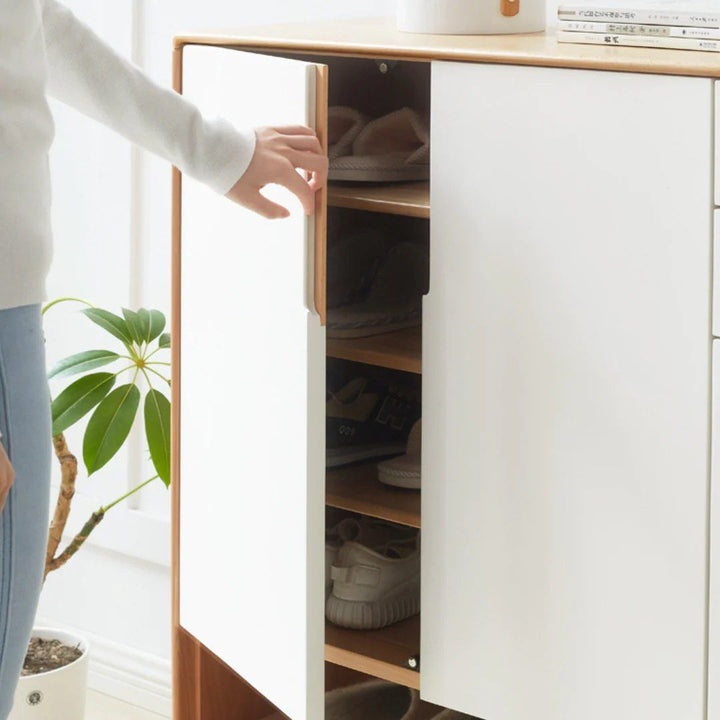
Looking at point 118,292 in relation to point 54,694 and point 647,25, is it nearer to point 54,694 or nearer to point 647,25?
point 54,694

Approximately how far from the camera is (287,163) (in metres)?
1.27

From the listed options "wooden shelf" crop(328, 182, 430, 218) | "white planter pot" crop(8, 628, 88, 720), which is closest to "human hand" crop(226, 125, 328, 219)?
"wooden shelf" crop(328, 182, 430, 218)

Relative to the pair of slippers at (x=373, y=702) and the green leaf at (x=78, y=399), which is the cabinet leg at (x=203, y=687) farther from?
the green leaf at (x=78, y=399)

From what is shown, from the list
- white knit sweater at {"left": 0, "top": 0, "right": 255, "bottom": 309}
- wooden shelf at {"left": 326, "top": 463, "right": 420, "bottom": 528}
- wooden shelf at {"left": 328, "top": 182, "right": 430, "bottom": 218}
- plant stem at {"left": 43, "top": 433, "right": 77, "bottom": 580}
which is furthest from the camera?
plant stem at {"left": 43, "top": 433, "right": 77, "bottom": 580}

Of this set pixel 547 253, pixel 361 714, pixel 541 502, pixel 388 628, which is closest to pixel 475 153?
pixel 547 253

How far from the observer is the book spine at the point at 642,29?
1.19 m

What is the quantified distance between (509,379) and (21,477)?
50 centimetres

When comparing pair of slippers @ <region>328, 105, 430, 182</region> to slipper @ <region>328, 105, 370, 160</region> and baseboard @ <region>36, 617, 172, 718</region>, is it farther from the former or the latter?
baseboard @ <region>36, 617, 172, 718</region>

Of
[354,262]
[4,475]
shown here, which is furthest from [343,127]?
[4,475]

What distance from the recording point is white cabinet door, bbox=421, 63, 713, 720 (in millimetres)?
1196

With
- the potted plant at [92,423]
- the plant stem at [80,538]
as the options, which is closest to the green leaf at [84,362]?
the potted plant at [92,423]

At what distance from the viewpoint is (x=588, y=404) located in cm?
127

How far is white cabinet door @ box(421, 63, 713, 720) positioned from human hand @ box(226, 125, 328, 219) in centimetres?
13

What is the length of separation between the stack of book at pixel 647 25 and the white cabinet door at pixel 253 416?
28cm
